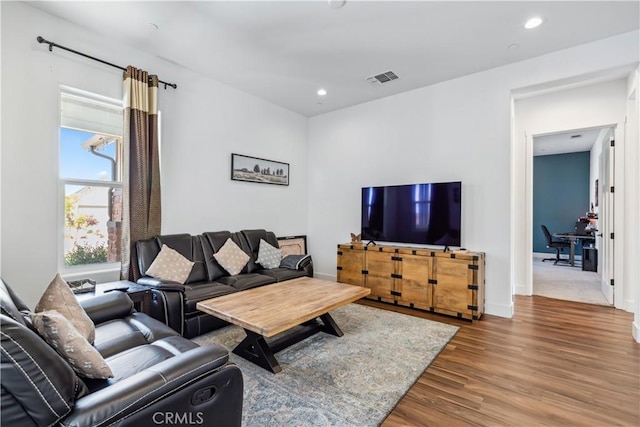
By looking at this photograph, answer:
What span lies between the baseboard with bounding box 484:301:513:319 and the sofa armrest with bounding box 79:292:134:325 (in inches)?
154

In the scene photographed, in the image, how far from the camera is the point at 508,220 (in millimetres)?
3678

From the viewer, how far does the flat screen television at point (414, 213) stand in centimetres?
394

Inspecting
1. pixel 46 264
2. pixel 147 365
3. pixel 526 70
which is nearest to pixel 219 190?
pixel 46 264

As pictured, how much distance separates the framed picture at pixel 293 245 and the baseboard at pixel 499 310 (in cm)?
Result: 305

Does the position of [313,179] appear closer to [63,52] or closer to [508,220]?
[508,220]

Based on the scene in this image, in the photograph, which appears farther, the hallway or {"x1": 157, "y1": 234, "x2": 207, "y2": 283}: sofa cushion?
the hallway

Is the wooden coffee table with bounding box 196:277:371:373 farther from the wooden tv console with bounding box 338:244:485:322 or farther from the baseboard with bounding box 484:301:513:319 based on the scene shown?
the baseboard with bounding box 484:301:513:319

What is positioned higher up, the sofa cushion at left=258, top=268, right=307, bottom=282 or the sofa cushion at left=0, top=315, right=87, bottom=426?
the sofa cushion at left=0, top=315, right=87, bottom=426

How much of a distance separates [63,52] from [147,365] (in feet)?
10.4

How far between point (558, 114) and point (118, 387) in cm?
585

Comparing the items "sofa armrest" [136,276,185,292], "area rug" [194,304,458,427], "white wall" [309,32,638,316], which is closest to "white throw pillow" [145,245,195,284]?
"sofa armrest" [136,276,185,292]

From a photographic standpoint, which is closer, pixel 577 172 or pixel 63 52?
pixel 63 52

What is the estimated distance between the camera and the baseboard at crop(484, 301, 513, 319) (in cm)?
367

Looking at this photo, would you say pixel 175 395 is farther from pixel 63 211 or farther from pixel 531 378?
pixel 63 211
